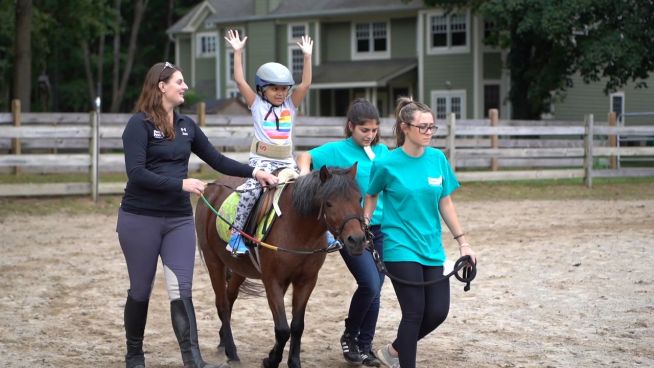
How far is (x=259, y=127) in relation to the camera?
273 inches

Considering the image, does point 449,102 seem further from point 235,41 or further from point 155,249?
point 155,249

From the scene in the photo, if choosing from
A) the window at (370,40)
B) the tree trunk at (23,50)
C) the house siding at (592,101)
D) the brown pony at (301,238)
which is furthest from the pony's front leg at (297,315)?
the window at (370,40)

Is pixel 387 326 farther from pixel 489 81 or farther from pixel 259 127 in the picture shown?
pixel 489 81

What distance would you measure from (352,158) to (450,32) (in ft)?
113

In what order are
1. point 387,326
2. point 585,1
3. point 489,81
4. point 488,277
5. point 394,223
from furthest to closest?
point 489,81, point 585,1, point 488,277, point 387,326, point 394,223

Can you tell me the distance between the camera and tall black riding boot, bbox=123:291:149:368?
646cm

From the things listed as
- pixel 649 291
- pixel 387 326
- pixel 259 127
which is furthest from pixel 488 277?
pixel 259 127

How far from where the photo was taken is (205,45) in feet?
176

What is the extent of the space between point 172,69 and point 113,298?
13.4ft

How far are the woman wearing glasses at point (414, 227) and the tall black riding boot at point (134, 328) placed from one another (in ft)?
5.42

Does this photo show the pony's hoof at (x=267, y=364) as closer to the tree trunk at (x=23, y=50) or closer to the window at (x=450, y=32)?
the tree trunk at (x=23, y=50)

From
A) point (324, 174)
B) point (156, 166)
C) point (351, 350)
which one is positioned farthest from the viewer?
point (351, 350)

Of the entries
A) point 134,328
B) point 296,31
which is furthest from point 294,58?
point 134,328

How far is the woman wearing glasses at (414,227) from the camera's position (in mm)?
5855
